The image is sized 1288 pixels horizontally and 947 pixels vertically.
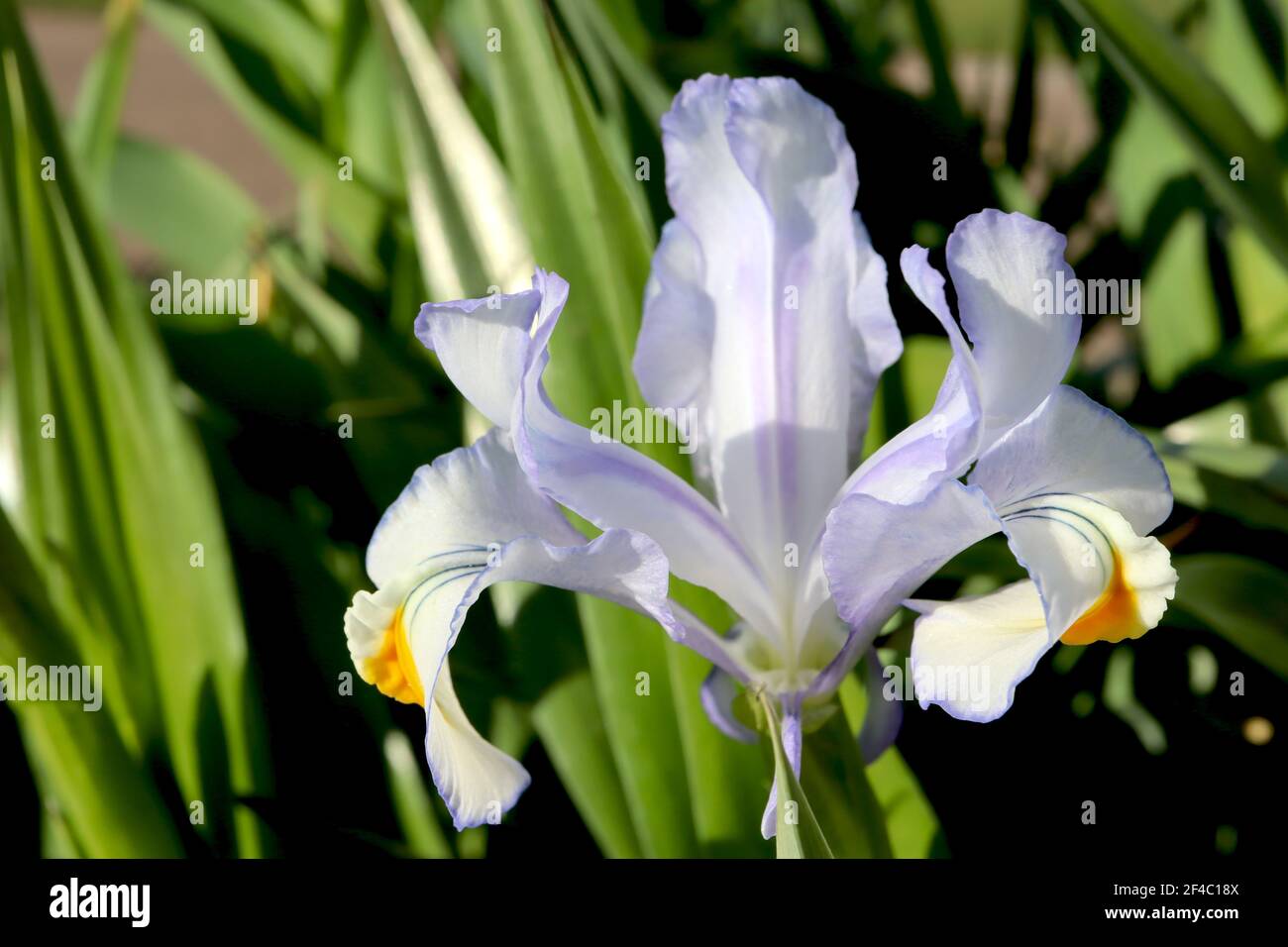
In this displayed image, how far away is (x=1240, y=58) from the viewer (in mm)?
932

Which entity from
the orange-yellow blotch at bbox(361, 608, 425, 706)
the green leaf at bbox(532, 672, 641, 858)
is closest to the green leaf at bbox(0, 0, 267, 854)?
the green leaf at bbox(532, 672, 641, 858)

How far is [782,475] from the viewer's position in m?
0.48

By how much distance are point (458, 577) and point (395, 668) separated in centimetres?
4

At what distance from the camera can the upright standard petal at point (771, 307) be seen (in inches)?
18.5

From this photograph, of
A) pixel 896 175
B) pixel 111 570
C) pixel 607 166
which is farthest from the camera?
pixel 896 175

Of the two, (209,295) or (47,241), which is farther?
(209,295)

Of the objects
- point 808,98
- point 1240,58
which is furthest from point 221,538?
point 1240,58

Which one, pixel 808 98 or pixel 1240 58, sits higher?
pixel 1240 58

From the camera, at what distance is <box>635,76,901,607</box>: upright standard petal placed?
470mm

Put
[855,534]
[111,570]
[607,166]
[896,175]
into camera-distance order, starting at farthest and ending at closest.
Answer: [896,175]
[111,570]
[607,166]
[855,534]

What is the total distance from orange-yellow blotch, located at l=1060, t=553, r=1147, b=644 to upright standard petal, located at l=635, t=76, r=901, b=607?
0.38 feet

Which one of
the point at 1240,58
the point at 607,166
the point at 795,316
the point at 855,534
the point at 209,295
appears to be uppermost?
the point at 1240,58
